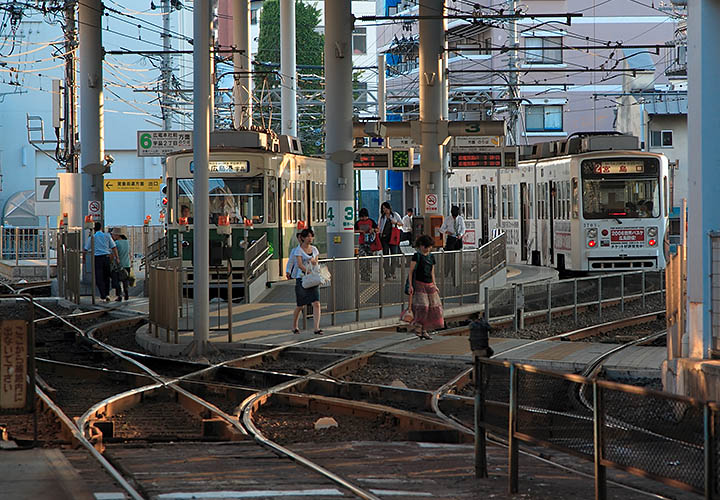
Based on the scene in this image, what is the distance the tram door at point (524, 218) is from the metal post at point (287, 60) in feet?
30.4

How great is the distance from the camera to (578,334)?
21.6m

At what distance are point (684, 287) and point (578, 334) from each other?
8154 mm

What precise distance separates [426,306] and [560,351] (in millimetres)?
2439

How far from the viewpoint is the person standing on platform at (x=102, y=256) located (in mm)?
28234

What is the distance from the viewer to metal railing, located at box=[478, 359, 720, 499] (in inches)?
245

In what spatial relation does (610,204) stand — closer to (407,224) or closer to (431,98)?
(431,98)

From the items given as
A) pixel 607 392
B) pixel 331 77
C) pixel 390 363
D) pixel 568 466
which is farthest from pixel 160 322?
pixel 607 392

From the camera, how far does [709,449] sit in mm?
6090

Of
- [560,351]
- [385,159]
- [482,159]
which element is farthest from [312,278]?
[385,159]

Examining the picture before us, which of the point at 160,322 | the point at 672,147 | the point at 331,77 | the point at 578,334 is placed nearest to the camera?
the point at 160,322

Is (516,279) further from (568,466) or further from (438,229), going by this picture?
(568,466)

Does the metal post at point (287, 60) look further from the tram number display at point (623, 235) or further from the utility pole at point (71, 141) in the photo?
the tram number display at point (623, 235)

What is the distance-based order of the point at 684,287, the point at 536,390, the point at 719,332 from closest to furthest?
the point at 536,390 < the point at 719,332 < the point at 684,287

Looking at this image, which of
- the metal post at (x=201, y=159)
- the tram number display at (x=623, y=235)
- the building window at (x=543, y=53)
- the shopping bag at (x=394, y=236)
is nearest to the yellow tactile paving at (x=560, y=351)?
the metal post at (x=201, y=159)
